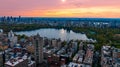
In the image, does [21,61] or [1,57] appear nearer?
[21,61]

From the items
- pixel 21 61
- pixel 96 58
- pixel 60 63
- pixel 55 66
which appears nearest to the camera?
pixel 21 61

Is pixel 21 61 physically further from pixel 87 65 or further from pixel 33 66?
pixel 87 65

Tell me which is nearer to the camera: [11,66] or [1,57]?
[11,66]

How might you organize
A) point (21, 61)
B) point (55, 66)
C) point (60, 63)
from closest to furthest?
point (21, 61), point (55, 66), point (60, 63)

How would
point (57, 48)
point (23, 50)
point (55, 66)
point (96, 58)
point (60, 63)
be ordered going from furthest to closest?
point (57, 48) < point (23, 50) < point (96, 58) < point (60, 63) < point (55, 66)

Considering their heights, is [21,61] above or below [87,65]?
above

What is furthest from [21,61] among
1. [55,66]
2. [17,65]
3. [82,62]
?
[82,62]

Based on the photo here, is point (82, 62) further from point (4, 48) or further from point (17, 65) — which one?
point (4, 48)

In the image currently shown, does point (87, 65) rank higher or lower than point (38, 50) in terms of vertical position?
lower

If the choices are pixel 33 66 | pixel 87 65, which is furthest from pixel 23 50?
pixel 87 65
